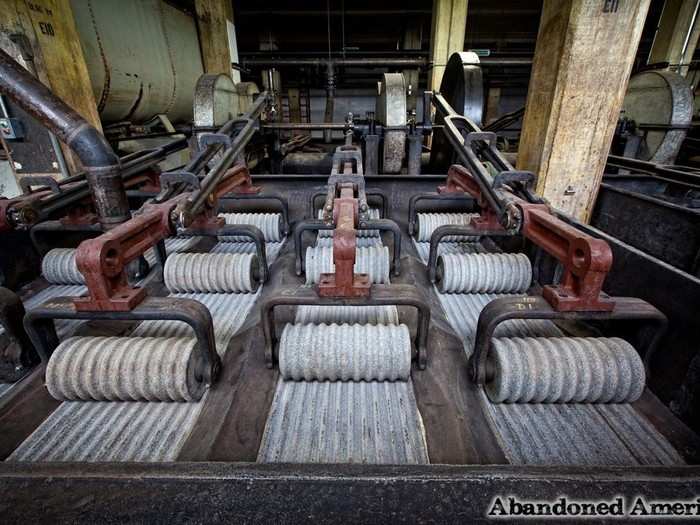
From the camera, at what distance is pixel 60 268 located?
2445 mm

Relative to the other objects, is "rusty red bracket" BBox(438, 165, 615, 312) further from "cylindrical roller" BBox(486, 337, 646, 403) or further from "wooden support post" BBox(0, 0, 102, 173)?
"wooden support post" BBox(0, 0, 102, 173)

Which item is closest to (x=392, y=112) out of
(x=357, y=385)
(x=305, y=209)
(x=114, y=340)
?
(x=305, y=209)

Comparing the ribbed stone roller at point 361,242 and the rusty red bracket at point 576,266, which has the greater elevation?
the rusty red bracket at point 576,266

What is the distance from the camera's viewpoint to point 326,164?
17.8ft

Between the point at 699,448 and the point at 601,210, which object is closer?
the point at 699,448

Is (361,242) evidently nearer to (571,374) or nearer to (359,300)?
(359,300)

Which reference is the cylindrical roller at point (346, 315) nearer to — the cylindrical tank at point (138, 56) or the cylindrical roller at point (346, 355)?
the cylindrical roller at point (346, 355)

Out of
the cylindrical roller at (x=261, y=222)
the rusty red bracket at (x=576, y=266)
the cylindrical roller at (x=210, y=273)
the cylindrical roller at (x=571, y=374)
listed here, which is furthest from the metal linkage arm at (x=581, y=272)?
the cylindrical roller at (x=261, y=222)

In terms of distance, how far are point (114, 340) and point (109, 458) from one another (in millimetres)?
487

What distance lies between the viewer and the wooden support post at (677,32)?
6.71 m

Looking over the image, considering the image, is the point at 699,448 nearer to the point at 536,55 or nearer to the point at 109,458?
the point at 109,458

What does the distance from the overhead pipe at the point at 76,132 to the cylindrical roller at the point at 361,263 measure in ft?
3.94

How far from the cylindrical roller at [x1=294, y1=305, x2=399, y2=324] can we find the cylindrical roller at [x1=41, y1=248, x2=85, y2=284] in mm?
1823

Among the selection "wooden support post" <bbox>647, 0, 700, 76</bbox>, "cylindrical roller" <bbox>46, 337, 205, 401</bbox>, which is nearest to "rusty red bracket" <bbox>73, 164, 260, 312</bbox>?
"cylindrical roller" <bbox>46, 337, 205, 401</bbox>
